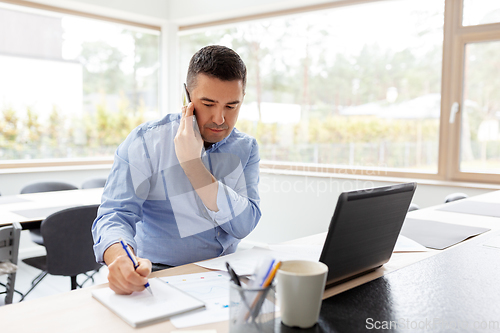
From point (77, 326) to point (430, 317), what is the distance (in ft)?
2.17

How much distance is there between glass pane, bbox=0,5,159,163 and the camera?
4.32 meters

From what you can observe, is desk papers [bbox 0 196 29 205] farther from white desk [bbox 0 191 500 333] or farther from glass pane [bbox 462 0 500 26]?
glass pane [bbox 462 0 500 26]

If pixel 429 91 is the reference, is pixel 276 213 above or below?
below

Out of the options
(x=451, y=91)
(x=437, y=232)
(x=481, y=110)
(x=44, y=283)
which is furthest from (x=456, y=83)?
(x=44, y=283)

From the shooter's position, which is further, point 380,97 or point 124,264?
point 380,97

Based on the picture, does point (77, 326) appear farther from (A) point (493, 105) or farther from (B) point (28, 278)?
(A) point (493, 105)

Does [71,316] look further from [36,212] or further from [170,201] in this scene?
[36,212]

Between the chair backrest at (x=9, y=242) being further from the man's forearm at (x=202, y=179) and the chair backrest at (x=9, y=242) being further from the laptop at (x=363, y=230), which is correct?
the laptop at (x=363, y=230)

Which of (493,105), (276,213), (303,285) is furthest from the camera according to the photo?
(276,213)

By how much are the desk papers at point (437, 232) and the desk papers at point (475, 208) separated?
0.35 m

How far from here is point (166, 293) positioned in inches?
37.7

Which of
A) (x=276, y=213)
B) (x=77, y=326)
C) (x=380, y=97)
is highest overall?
(x=380, y=97)

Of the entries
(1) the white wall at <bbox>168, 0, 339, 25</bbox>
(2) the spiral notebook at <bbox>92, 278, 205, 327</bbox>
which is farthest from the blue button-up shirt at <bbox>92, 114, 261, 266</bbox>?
(1) the white wall at <bbox>168, 0, 339, 25</bbox>

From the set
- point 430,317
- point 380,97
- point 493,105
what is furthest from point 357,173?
point 430,317
